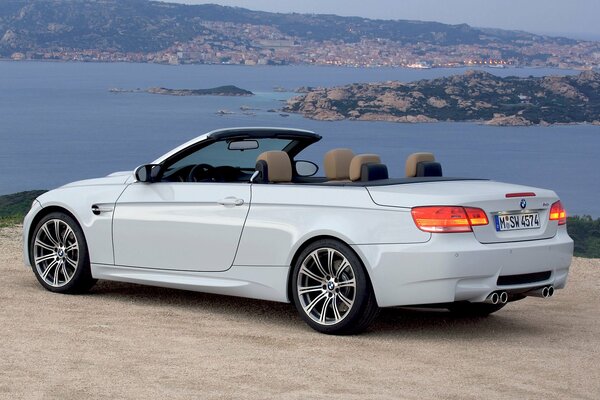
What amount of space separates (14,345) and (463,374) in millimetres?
2653

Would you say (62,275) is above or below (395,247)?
below

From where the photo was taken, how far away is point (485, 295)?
7.07 metres

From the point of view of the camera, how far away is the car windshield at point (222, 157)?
335 inches

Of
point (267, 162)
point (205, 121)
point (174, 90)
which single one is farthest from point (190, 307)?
point (174, 90)

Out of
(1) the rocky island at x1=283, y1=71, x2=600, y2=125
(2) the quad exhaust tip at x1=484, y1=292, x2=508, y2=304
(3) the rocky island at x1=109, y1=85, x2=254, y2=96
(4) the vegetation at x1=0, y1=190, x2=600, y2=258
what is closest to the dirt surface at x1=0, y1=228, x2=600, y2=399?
(2) the quad exhaust tip at x1=484, y1=292, x2=508, y2=304

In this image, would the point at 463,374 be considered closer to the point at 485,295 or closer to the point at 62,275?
the point at 485,295

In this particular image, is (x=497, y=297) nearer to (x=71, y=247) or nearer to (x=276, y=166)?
(x=276, y=166)

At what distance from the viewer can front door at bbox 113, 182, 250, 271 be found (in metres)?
7.93

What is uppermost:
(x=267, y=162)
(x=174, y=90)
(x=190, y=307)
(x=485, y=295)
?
(x=267, y=162)

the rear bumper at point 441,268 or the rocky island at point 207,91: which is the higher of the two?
the rear bumper at point 441,268

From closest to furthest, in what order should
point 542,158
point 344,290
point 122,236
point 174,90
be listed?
1. point 344,290
2. point 122,236
3. point 542,158
4. point 174,90

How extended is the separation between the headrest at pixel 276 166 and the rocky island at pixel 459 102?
11793cm

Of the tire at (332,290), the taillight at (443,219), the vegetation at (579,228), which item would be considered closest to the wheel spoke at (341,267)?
the tire at (332,290)

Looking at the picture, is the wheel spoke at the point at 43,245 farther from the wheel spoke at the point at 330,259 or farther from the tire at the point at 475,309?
the tire at the point at 475,309
